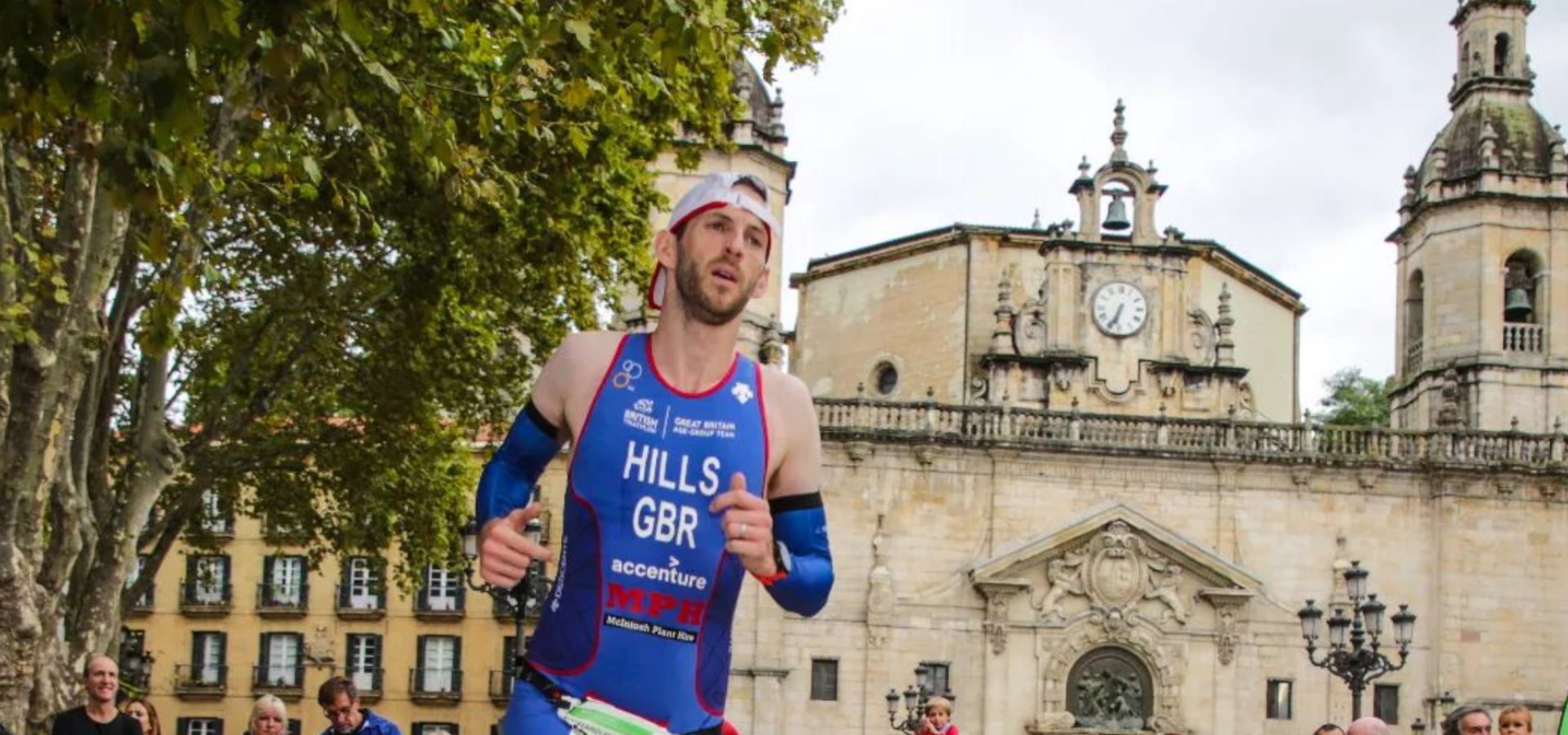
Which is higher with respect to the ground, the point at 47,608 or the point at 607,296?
the point at 607,296

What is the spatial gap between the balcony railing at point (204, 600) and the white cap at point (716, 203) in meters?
38.6

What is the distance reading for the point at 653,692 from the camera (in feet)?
18.4

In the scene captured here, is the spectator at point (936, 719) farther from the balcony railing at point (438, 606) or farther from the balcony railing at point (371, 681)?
the balcony railing at point (371, 681)

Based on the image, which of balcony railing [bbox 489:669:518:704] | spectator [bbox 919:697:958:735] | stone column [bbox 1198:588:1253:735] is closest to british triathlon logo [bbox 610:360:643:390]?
spectator [bbox 919:697:958:735]

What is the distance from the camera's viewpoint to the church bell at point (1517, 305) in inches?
1572

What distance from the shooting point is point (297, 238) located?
2395 centimetres

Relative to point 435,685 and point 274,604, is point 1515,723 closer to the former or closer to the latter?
point 435,685

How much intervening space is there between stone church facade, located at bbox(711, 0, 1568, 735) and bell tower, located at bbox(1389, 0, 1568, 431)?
0.17 feet

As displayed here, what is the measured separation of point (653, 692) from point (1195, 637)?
3346 cm

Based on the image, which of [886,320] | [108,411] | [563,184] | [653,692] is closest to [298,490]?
[108,411]

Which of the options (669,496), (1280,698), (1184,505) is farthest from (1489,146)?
(669,496)

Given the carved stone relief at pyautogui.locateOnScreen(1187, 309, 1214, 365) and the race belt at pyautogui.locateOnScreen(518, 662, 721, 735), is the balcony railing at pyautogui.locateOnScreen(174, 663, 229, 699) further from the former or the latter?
the race belt at pyautogui.locateOnScreen(518, 662, 721, 735)

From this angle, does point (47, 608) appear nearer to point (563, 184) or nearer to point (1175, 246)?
point (563, 184)

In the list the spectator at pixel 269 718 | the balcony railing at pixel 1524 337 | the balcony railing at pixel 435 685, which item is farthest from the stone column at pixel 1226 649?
the spectator at pixel 269 718
